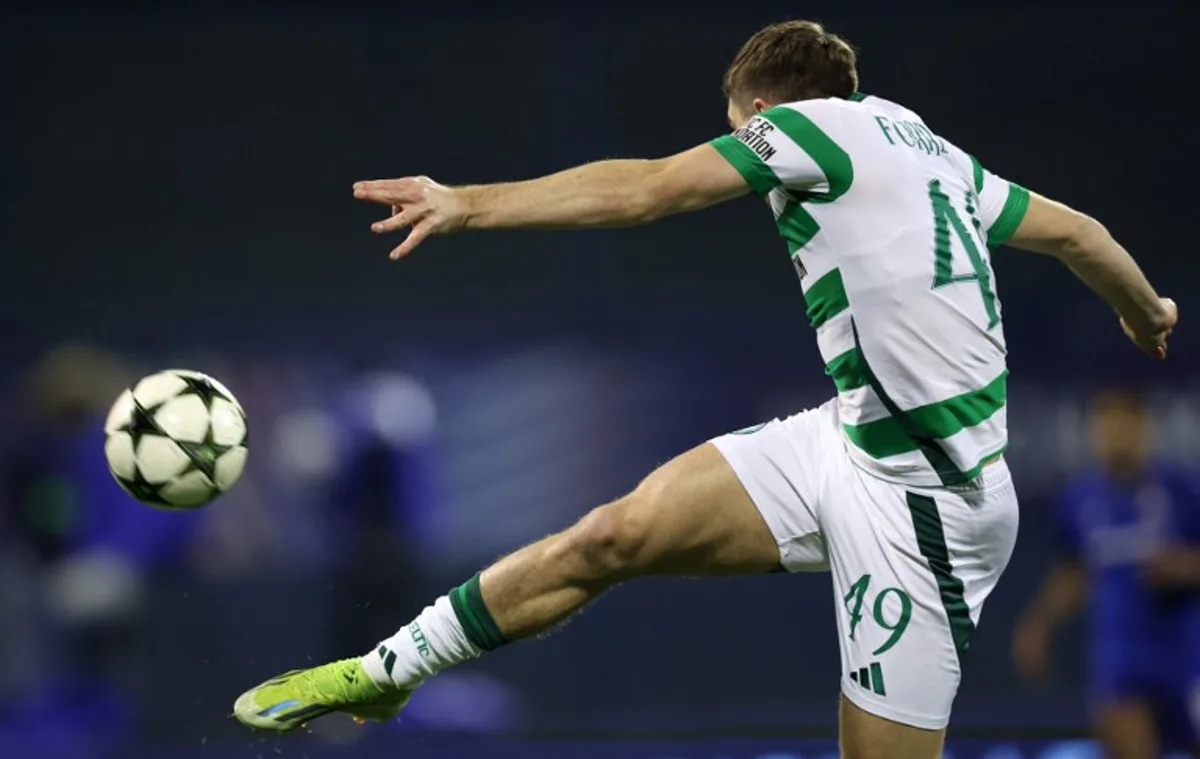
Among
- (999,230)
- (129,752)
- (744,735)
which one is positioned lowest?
(744,735)

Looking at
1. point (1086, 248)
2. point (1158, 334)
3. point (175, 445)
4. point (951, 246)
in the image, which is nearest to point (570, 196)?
point (951, 246)

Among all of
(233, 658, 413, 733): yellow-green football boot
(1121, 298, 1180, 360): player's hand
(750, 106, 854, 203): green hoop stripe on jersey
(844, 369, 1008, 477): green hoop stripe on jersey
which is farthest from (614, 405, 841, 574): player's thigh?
(1121, 298, 1180, 360): player's hand

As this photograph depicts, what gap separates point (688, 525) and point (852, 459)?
0.42 metres

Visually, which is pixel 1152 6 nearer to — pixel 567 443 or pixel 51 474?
pixel 567 443

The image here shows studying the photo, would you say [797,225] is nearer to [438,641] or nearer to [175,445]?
[438,641]

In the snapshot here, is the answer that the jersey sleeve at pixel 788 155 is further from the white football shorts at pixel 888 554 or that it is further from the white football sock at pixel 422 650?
the white football sock at pixel 422 650

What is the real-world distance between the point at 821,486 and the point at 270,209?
278 inches

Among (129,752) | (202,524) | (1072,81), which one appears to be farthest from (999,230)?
(1072,81)

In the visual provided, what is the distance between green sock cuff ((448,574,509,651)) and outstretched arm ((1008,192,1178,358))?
1.59 meters

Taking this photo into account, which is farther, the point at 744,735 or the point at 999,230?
the point at 744,735

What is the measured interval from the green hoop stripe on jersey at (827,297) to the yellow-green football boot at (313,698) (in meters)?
1.37

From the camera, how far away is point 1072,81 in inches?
413

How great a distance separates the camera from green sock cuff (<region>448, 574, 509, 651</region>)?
401 centimetres

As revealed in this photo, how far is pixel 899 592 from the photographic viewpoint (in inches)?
152
